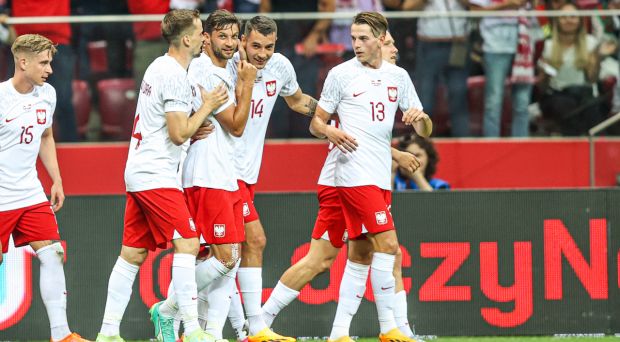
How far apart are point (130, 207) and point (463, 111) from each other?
4.28m

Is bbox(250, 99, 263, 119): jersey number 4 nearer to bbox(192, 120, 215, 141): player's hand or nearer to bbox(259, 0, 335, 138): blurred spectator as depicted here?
bbox(192, 120, 215, 141): player's hand

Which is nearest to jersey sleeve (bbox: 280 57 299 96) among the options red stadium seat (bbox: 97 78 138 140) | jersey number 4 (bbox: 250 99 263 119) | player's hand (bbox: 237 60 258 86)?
jersey number 4 (bbox: 250 99 263 119)

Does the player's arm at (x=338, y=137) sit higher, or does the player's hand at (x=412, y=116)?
the player's hand at (x=412, y=116)

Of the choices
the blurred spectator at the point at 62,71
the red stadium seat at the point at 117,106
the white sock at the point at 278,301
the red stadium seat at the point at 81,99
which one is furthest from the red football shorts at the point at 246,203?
the blurred spectator at the point at 62,71

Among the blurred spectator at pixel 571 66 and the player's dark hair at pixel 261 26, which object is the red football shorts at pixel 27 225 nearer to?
the player's dark hair at pixel 261 26

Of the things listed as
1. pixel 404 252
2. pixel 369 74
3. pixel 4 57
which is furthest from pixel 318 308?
pixel 4 57

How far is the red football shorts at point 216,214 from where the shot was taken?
314 inches

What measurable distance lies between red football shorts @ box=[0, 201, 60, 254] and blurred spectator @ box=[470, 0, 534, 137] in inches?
177

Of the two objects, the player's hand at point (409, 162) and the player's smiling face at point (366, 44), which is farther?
the player's hand at point (409, 162)

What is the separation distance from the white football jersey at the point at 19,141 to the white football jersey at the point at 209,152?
1.06 m

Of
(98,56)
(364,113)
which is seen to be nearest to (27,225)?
(364,113)

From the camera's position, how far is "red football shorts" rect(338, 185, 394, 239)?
8.34 m

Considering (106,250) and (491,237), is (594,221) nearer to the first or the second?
(491,237)

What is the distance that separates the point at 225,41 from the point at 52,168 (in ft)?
5.08
